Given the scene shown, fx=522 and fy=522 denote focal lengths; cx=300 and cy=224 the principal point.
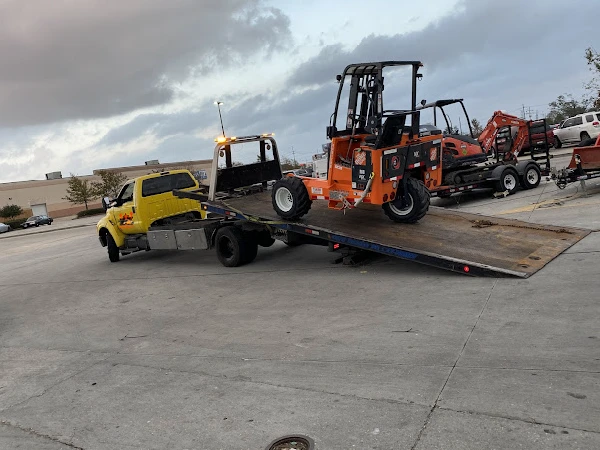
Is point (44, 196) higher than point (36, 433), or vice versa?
point (44, 196)

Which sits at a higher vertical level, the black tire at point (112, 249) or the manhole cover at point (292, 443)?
the black tire at point (112, 249)

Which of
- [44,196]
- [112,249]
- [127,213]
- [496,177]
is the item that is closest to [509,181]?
[496,177]

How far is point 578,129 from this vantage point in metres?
26.6

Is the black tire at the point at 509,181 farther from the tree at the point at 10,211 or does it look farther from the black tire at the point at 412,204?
the tree at the point at 10,211

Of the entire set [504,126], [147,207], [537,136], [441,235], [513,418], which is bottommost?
[513,418]

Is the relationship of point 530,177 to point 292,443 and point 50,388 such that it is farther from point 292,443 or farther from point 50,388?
point 50,388

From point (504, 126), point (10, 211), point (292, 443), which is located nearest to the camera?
point (292, 443)

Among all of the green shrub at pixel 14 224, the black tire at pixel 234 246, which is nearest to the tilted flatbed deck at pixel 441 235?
the black tire at pixel 234 246

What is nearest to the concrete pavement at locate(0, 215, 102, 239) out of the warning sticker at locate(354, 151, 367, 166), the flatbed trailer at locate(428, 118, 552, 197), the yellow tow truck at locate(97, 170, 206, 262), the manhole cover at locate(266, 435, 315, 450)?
the yellow tow truck at locate(97, 170, 206, 262)

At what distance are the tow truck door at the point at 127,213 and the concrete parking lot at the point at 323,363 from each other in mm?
3605

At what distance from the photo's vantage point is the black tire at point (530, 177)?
53.7ft

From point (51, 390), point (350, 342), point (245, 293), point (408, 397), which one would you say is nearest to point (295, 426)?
point (408, 397)

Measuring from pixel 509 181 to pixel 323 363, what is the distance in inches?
508

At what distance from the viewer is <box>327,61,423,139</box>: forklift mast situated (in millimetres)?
8867
